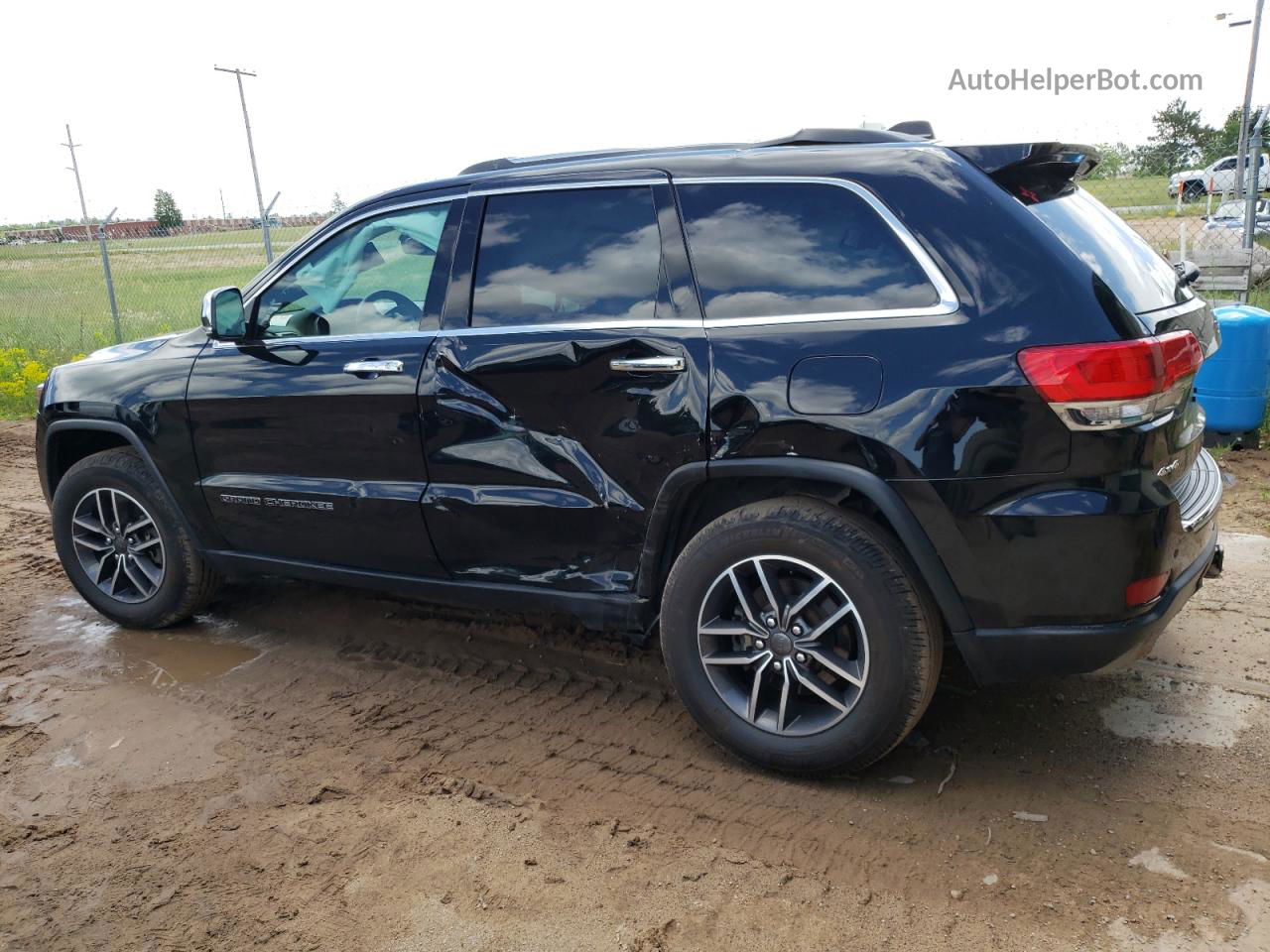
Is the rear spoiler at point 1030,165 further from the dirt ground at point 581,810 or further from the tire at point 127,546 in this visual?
the tire at point 127,546

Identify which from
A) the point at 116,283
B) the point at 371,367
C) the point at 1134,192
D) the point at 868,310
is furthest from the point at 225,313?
the point at 116,283

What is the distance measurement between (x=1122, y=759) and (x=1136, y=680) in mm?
609

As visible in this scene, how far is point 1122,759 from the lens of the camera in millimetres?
3332

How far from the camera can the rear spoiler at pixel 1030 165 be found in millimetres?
3025

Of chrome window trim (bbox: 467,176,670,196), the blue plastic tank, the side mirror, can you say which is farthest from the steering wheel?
the blue plastic tank

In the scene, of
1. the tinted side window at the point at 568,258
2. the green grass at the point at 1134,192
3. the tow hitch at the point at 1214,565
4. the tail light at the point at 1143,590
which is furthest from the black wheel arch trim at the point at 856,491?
the green grass at the point at 1134,192

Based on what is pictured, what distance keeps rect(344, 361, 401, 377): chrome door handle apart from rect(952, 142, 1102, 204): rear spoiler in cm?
199

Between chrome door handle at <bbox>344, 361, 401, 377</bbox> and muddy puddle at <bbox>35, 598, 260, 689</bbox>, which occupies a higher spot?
chrome door handle at <bbox>344, 361, 401, 377</bbox>

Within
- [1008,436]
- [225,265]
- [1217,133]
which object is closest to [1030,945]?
[1008,436]

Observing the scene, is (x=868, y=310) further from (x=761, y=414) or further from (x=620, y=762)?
(x=620, y=762)

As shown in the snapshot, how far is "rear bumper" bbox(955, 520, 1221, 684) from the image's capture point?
287 cm

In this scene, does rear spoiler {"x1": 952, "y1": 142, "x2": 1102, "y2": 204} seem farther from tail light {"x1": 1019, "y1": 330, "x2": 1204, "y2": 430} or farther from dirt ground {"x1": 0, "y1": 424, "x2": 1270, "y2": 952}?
dirt ground {"x1": 0, "y1": 424, "x2": 1270, "y2": 952}

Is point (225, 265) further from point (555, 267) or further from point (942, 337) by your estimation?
point (942, 337)

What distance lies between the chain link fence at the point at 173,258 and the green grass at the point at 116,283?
22 mm
